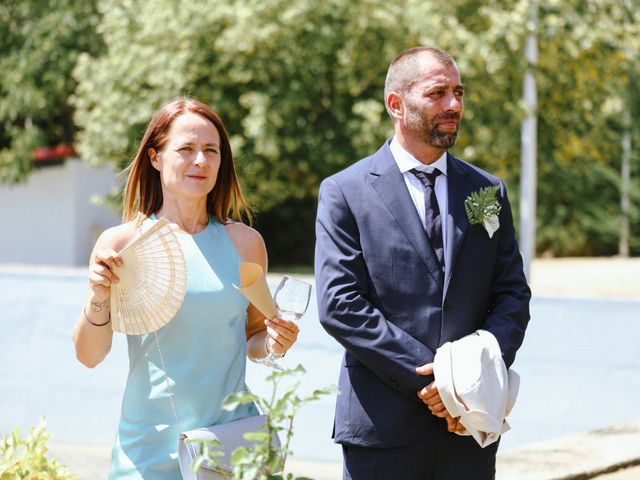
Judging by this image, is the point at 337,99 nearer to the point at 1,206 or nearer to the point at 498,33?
the point at 498,33

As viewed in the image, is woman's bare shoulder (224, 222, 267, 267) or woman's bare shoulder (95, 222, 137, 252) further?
woman's bare shoulder (224, 222, 267, 267)

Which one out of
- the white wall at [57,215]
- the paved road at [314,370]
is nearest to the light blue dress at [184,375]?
the paved road at [314,370]

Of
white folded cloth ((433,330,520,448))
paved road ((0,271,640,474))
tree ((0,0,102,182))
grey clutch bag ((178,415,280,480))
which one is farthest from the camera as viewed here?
tree ((0,0,102,182))

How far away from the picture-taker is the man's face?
8.66 ft

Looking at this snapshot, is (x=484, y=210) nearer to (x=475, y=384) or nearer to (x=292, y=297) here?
(x=475, y=384)

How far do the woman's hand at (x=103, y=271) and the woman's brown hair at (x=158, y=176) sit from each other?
12.1 inches

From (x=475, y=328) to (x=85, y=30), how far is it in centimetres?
1997

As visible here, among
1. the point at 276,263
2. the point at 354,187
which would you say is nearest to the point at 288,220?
the point at 276,263

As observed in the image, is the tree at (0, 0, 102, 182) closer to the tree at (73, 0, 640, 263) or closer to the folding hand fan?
the tree at (73, 0, 640, 263)

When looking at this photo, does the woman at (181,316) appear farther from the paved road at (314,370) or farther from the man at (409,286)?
the paved road at (314,370)

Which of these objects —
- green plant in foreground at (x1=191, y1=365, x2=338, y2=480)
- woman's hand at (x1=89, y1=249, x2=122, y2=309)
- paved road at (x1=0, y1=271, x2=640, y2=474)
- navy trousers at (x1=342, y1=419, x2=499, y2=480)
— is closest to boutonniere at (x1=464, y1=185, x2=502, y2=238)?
navy trousers at (x1=342, y1=419, x2=499, y2=480)

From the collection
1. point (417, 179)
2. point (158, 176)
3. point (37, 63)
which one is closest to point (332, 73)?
point (37, 63)

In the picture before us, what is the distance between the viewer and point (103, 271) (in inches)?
89.7

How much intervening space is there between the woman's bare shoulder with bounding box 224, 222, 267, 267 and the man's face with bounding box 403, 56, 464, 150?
0.51 metres
